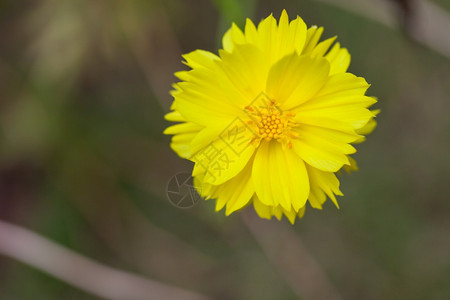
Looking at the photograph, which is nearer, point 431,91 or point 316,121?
point 316,121

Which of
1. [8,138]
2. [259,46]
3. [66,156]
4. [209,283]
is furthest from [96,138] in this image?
[259,46]

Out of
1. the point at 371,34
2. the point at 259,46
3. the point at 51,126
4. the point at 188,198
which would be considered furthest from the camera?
the point at 371,34

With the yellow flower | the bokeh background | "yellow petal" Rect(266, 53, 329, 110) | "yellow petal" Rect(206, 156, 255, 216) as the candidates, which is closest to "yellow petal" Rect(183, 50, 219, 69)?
the yellow flower

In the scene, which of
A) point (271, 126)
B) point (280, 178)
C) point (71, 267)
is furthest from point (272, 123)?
point (71, 267)

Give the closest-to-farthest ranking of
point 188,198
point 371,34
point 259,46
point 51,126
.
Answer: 1. point 259,46
2. point 188,198
3. point 51,126
4. point 371,34

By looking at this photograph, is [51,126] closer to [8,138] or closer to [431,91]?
[8,138]

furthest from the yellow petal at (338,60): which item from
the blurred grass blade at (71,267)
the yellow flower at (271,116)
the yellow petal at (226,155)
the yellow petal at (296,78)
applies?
the blurred grass blade at (71,267)
